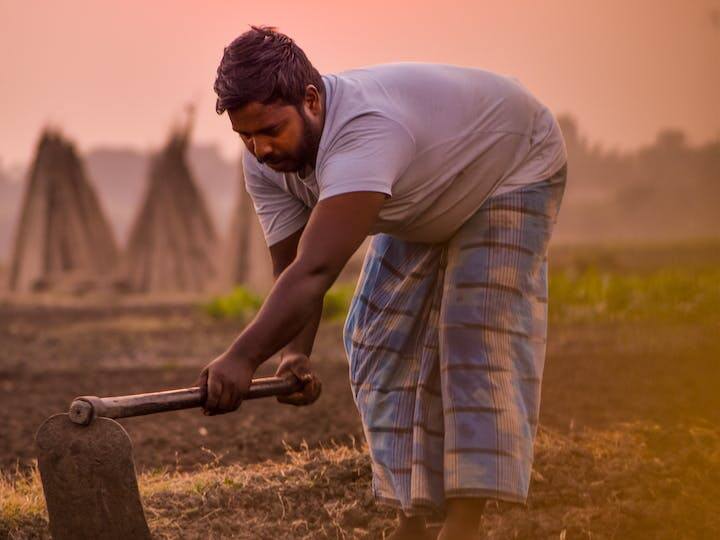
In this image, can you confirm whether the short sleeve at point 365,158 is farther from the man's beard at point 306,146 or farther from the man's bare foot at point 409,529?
the man's bare foot at point 409,529

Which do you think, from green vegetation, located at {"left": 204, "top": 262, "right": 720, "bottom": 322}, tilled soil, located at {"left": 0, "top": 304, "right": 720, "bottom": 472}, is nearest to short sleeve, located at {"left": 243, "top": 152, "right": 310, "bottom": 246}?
tilled soil, located at {"left": 0, "top": 304, "right": 720, "bottom": 472}

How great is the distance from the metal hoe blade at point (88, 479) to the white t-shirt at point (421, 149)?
0.74 m

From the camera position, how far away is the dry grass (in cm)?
295

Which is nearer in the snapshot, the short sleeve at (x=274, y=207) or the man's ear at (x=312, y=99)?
the man's ear at (x=312, y=99)

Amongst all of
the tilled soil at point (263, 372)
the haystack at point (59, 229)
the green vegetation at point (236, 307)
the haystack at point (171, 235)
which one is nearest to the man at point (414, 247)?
the tilled soil at point (263, 372)

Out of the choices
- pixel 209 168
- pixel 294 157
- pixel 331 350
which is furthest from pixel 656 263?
pixel 209 168

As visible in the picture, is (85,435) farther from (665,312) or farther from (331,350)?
(665,312)

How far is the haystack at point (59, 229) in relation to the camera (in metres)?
13.7

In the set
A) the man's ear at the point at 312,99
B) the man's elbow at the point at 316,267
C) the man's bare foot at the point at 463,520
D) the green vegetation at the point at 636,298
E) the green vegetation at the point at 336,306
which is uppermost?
the man's ear at the point at 312,99

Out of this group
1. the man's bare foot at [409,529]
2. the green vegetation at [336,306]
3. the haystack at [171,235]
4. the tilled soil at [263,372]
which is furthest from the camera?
the haystack at [171,235]

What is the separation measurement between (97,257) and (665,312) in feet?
27.7

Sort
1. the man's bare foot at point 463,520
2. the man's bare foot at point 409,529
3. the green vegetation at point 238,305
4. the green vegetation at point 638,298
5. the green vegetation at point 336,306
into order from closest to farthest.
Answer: the man's bare foot at point 463,520 < the man's bare foot at point 409,529 < the green vegetation at point 638,298 < the green vegetation at point 336,306 < the green vegetation at point 238,305

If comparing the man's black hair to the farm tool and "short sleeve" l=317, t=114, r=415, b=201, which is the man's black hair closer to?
"short sleeve" l=317, t=114, r=415, b=201

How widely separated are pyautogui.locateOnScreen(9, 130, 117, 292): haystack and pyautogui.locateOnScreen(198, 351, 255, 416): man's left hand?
1192cm
